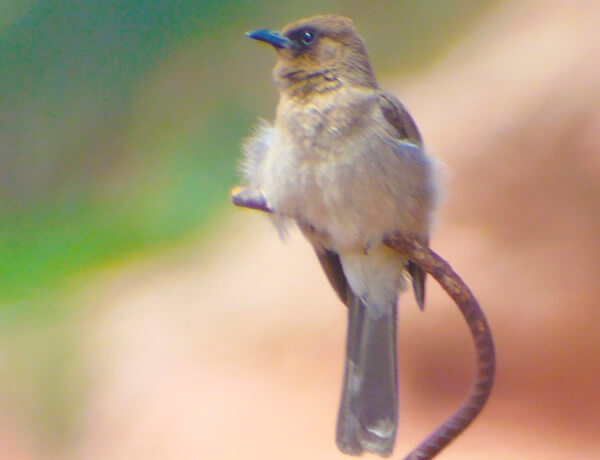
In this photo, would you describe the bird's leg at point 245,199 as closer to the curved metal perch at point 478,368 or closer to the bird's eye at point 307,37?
the curved metal perch at point 478,368

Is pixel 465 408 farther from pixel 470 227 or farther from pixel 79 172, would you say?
pixel 79 172

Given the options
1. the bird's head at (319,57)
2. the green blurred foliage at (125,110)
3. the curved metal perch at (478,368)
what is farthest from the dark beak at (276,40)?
the green blurred foliage at (125,110)

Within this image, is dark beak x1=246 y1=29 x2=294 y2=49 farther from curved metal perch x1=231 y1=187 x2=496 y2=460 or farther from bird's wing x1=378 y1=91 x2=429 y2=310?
curved metal perch x1=231 y1=187 x2=496 y2=460

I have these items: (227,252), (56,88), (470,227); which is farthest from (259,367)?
(56,88)

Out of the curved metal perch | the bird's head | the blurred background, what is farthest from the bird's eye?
the blurred background

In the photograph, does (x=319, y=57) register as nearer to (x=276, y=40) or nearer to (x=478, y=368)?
(x=276, y=40)
